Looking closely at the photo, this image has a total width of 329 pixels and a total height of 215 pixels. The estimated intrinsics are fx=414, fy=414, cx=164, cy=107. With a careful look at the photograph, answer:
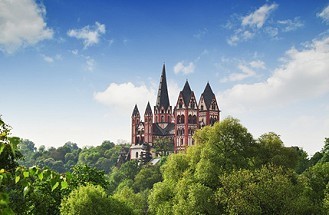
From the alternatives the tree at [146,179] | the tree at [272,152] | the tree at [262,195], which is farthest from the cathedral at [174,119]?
the tree at [262,195]

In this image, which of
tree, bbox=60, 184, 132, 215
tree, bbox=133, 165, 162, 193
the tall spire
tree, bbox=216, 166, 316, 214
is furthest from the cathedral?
tree, bbox=60, 184, 132, 215

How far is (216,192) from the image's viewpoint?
3312 centimetres

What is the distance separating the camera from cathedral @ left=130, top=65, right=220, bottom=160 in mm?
115188

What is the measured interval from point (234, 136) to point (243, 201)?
953cm

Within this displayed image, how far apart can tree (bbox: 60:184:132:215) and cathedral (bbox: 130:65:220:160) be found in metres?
79.6

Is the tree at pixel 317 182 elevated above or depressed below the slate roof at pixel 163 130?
below

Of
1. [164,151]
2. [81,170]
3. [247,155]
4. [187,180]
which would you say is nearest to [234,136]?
[247,155]

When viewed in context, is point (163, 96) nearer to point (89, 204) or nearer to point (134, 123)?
point (134, 123)

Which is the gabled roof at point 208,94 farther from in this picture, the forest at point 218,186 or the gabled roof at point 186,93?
the forest at point 218,186

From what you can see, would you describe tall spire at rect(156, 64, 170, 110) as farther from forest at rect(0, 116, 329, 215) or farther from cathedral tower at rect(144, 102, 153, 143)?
forest at rect(0, 116, 329, 215)

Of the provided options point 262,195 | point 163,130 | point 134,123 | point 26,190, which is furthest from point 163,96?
point 26,190

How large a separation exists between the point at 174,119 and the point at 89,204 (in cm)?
9685

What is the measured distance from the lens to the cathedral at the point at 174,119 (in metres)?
115

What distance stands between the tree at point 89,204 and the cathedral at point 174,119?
7959cm
